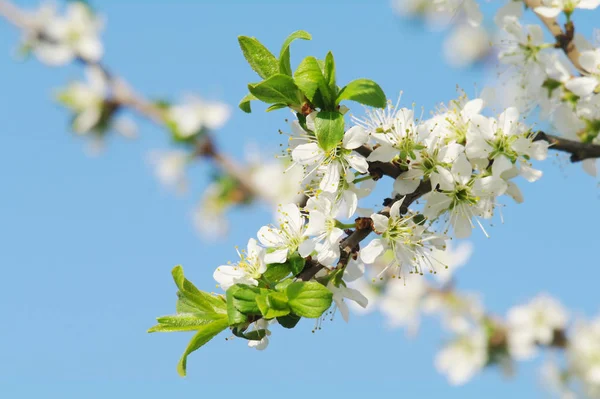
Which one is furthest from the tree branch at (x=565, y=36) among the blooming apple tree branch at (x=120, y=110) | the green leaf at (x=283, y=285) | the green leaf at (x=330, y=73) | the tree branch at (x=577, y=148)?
the blooming apple tree branch at (x=120, y=110)

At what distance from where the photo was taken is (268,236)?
1.40 meters

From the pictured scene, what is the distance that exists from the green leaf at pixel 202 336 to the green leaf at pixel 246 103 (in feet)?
1.44

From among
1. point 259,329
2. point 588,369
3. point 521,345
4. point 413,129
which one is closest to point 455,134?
point 413,129

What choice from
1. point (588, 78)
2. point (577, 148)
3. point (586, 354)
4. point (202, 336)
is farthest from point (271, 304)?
point (586, 354)

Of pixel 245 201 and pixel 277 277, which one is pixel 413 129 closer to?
pixel 277 277

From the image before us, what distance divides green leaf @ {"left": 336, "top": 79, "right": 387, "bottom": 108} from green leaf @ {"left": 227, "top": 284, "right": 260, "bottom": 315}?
431 mm

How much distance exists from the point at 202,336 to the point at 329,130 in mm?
477

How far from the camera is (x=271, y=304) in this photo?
128cm

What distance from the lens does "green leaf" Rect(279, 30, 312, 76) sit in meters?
1.33

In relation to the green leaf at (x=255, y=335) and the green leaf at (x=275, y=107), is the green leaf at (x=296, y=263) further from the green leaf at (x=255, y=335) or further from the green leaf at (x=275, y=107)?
the green leaf at (x=275, y=107)

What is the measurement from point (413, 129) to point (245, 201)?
3.03 metres

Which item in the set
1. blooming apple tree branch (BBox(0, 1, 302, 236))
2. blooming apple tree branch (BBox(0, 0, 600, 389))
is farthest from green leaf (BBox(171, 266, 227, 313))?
blooming apple tree branch (BBox(0, 1, 302, 236))

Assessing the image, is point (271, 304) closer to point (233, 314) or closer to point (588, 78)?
point (233, 314)

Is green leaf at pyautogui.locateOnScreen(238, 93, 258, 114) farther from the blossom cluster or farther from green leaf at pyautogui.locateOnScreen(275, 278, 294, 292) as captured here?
the blossom cluster
